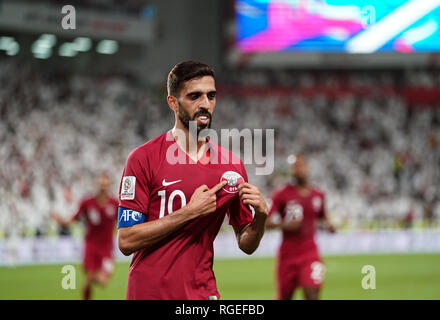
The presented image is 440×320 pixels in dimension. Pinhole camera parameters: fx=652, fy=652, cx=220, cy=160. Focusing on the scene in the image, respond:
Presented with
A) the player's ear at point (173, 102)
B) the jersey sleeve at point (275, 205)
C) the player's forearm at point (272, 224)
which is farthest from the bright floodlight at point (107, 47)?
the player's ear at point (173, 102)

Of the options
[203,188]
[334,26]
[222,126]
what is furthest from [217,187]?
[222,126]

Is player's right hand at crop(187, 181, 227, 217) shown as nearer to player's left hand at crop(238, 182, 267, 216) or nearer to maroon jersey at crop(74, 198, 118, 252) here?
player's left hand at crop(238, 182, 267, 216)

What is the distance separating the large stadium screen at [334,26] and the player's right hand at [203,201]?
2715cm

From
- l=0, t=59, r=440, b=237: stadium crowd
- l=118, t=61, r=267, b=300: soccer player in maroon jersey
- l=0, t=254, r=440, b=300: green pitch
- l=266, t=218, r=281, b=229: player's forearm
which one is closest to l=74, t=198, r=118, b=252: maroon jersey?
l=0, t=254, r=440, b=300: green pitch

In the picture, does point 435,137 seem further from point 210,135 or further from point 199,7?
point 210,135

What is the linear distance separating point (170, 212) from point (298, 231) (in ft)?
18.7

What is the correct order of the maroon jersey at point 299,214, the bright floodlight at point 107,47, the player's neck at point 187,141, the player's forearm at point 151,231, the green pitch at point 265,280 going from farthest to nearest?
the bright floodlight at point 107,47 < the green pitch at point 265,280 < the maroon jersey at point 299,214 < the player's neck at point 187,141 < the player's forearm at point 151,231

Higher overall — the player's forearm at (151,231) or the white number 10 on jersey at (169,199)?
the white number 10 on jersey at (169,199)

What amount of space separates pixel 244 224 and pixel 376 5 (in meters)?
27.3

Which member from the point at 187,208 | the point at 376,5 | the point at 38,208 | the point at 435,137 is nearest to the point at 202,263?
the point at 187,208

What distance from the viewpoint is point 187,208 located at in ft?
12.9

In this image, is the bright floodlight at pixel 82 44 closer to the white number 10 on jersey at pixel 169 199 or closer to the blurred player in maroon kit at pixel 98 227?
the blurred player in maroon kit at pixel 98 227

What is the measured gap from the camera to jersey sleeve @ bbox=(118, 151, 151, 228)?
13.3ft

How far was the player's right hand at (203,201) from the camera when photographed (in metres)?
3.95
